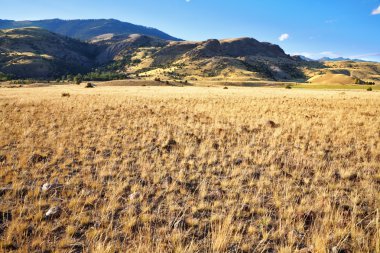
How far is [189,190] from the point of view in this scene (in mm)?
6852

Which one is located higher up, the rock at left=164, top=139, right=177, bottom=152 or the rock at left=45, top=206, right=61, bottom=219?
the rock at left=164, top=139, right=177, bottom=152

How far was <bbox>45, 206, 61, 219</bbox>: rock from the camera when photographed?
5.41 metres

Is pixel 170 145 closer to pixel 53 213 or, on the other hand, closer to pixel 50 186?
pixel 50 186

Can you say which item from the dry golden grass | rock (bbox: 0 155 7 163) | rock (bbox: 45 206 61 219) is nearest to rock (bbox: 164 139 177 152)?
the dry golden grass

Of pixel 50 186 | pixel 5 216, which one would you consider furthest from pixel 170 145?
pixel 5 216

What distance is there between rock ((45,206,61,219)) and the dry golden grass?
0.04m

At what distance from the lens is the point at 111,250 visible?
4.46 metres

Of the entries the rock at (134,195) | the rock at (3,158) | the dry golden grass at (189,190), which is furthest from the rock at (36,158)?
the rock at (134,195)

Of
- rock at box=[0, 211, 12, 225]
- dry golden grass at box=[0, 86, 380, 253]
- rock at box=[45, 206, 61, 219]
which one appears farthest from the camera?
rock at box=[45, 206, 61, 219]

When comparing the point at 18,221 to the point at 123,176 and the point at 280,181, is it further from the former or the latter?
the point at 280,181

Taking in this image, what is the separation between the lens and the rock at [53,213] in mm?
5406

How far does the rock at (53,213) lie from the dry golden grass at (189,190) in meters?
0.04

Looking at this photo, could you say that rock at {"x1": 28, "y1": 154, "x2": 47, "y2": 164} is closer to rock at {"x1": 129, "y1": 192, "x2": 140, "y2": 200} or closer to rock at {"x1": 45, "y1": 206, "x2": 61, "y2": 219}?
rock at {"x1": 45, "y1": 206, "x2": 61, "y2": 219}

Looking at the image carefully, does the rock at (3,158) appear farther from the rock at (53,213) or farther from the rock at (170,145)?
the rock at (170,145)
